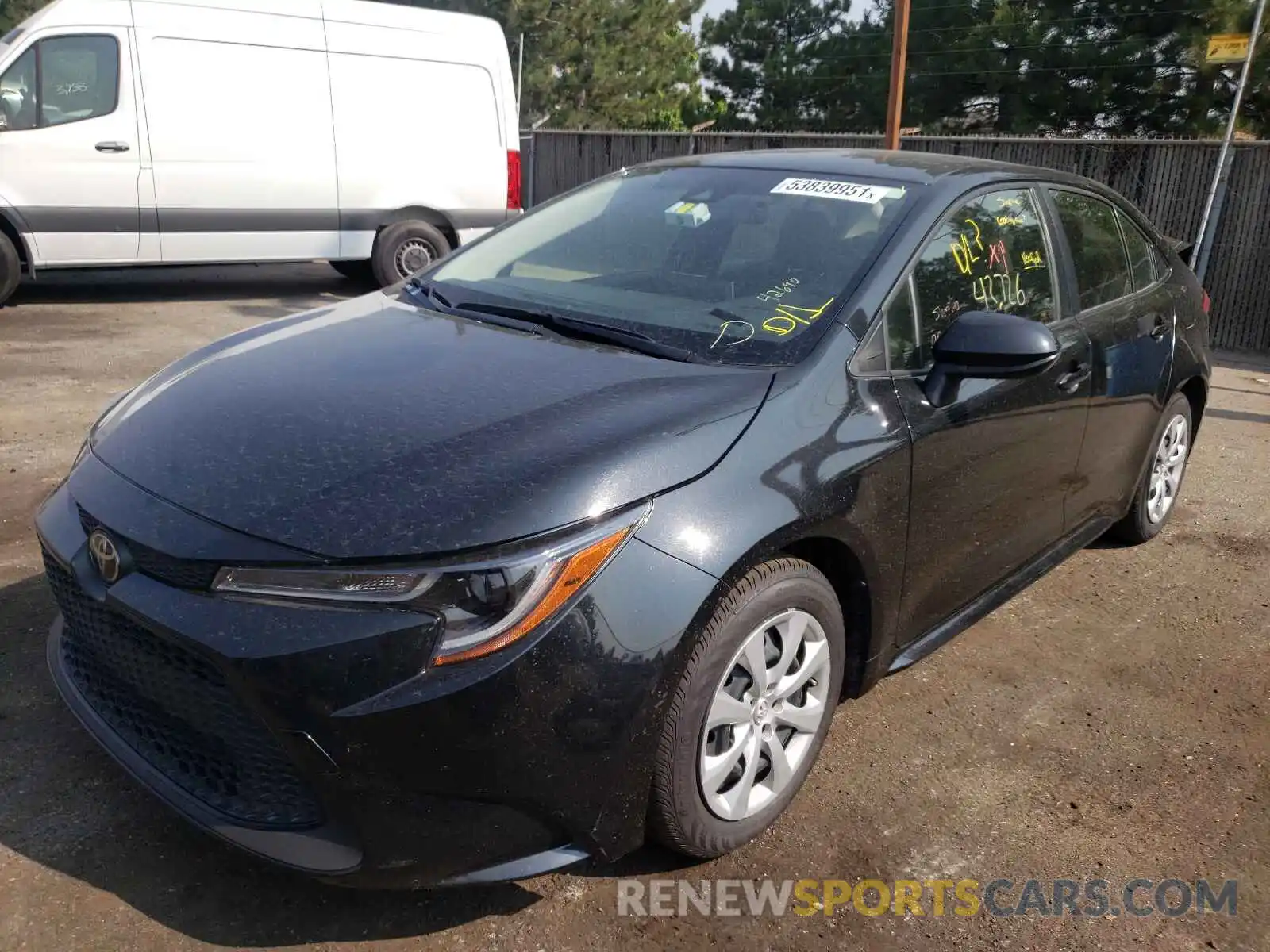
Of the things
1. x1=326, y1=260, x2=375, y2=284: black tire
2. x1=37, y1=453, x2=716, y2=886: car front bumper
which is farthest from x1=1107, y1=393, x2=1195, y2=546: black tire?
x1=326, y1=260, x2=375, y2=284: black tire

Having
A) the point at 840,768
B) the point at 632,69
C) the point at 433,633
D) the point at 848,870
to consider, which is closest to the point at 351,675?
the point at 433,633

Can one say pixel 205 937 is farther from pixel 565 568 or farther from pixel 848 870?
pixel 848 870

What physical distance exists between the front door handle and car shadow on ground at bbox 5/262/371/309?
8287mm

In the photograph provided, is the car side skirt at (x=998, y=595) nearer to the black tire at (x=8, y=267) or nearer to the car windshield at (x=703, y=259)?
the car windshield at (x=703, y=259)

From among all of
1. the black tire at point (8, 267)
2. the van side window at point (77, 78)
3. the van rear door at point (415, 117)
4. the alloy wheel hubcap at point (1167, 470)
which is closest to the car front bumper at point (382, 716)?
the alloy wheel hubcap at point (1167, 470)

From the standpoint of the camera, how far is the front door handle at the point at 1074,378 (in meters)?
3.50

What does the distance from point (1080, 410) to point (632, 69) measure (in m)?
32.2

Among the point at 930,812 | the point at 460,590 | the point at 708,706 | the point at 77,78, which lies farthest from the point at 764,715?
the point at 77,78

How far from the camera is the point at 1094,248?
399 centimetres

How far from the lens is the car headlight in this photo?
6.70ft

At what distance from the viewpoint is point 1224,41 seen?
399 inches

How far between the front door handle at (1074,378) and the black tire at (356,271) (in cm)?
846

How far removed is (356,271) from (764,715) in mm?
9793

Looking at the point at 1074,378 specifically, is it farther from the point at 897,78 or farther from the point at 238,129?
the point at 897,78
